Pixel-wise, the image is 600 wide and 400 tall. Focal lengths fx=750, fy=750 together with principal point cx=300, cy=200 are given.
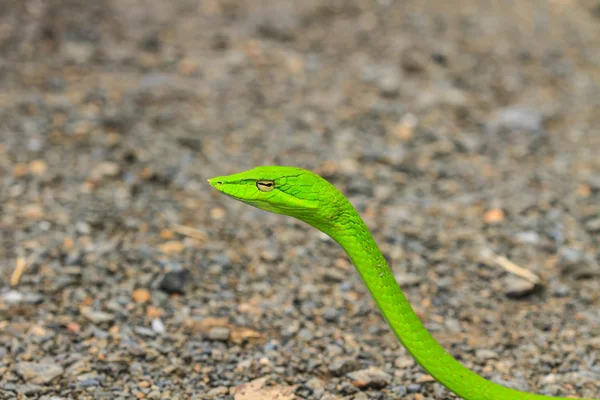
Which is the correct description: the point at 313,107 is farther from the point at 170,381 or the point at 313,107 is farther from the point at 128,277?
the point at 170,381

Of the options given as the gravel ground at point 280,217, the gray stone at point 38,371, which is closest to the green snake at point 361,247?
the gravel ground at point 280,217

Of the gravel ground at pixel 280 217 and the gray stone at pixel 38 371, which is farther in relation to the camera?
the gravel ground at pixel 280 217

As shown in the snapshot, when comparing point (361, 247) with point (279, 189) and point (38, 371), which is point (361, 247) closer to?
point (279, 189)

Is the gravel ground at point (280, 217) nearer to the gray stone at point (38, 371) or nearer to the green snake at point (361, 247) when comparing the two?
the gray stone at point (38, 371)

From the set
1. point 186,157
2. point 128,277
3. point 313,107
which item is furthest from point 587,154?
point 128,277

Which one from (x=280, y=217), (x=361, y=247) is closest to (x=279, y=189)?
(x=361, y=247)

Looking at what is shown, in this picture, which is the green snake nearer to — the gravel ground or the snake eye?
the snake eye

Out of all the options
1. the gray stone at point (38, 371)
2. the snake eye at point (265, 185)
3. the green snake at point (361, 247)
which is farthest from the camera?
the gray stone at point (38, 371)
